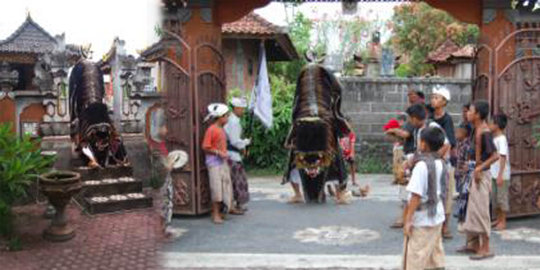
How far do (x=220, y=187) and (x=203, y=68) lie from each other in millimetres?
1667

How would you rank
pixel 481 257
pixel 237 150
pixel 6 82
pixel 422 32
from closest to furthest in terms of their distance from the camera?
1. pixel 481 257
2. pixel 237 150
3. pixel 6 82
4. pixel 422 32

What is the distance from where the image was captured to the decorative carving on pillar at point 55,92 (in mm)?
9430

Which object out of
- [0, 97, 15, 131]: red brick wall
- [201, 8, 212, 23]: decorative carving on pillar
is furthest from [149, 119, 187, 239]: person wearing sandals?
[0, 97, 15, 131]: red brick wall

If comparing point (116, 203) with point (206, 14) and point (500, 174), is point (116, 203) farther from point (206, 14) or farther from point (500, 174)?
point (500, 174)

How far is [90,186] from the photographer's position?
873 cm

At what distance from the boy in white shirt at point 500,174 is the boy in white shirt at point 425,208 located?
1.87m

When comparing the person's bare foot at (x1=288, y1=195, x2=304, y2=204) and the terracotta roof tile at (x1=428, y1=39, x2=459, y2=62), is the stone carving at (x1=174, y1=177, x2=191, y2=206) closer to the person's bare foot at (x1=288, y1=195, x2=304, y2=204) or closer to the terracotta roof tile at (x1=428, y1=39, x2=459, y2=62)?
the person's bare foot at (x1=288, y1=195, x2=304, y2=204)

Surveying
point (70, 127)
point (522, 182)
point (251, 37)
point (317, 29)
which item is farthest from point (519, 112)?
point (317, 29)

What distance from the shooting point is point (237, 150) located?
25.4 ft

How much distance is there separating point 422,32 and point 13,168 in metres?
24.2

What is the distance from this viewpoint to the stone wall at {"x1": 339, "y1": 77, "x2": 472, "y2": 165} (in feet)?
44.2

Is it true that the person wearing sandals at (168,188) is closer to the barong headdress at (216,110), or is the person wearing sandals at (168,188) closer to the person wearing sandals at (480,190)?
the barong headdress at (216,110)

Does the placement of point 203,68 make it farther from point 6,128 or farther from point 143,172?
point 143,172

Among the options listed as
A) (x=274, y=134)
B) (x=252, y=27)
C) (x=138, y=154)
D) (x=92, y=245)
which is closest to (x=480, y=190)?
(x=92, y=245)
